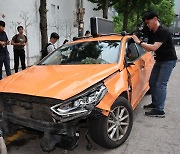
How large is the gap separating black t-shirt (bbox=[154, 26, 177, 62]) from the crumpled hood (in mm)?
1087

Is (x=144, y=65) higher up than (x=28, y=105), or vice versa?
(x=144, y=65)

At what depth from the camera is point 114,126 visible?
139 inches

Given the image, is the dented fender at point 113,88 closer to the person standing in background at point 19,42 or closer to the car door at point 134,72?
the car door at point 134,72

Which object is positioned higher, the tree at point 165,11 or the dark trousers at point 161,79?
the tree at point 165,11

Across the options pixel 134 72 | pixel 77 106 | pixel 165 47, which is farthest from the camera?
pixel 165 47

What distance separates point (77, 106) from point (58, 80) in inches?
22.9

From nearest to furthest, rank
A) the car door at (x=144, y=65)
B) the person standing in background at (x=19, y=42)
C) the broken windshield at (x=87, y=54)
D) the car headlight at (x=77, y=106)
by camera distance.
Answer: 1. the car headlight at (x=77, y=106)
2. the broken windshield at (x=87, y=54)
3. the car door at (x=144, y=65)
4. the person standing in background at (x=19, y=42)

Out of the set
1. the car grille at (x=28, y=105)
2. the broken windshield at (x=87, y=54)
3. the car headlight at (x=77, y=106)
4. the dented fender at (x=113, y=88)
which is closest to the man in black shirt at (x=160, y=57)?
the broken windshield at (x=87, y=54)

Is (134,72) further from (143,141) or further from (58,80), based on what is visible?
(58,80)

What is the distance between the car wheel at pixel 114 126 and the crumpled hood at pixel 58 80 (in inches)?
17.8

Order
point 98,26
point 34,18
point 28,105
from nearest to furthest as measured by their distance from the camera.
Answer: point 28,105, point 98,26, point 34,18

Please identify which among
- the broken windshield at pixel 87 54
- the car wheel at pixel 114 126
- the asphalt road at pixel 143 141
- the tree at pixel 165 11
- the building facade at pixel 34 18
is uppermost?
the tree at pixel 165 11

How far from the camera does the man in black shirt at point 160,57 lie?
4461mm

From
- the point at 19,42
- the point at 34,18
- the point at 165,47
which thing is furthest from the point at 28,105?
the point at 34,18
